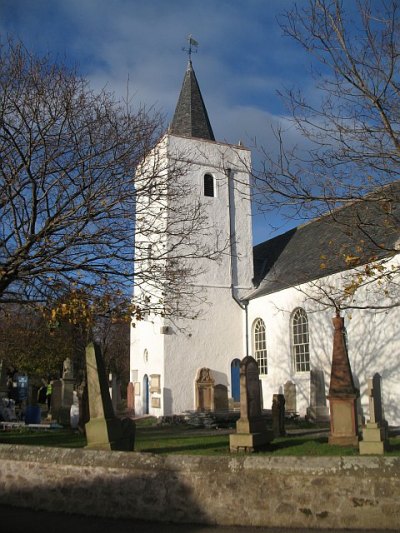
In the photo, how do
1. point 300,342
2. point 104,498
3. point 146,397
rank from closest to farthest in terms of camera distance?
point 104,498 → point 300,342 → point 146,397

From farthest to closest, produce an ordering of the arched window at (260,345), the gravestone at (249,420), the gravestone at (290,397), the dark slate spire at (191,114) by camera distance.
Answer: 1. the dark slate spire at (191,114)
2. the arched window at (260,345)
3. the gravestone at (290,397)
4. the gravestone at (249,420)

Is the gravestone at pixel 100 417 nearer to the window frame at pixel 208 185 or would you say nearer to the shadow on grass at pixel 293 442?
the shadow on grass at pixel 293 442

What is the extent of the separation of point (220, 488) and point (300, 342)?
1496 cm

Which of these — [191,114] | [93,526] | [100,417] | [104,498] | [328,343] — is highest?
[191,114]

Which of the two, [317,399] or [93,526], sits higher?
[317,399]

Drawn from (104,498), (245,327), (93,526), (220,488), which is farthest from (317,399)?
(93,526)

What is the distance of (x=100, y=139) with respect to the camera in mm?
10820

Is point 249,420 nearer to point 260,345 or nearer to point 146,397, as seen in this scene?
point 260,345

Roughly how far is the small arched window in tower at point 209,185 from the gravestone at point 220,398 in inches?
374

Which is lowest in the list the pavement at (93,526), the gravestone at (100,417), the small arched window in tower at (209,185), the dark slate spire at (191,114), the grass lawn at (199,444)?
the pavement at (93,526)

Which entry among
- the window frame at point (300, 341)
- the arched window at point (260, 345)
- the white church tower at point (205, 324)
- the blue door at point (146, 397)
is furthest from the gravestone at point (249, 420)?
the blue door at point (146, 397)

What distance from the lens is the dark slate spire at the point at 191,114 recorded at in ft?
86.8

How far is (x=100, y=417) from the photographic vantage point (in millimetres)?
8094

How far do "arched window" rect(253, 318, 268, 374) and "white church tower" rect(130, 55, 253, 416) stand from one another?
1.76 ft
